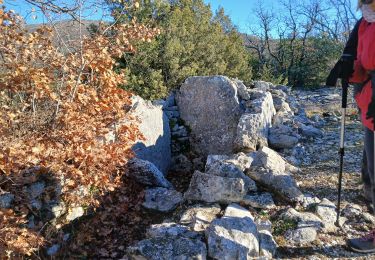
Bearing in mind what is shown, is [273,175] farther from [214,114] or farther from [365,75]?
[214,114]

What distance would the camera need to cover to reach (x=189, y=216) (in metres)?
3.74

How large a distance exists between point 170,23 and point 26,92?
7924mm

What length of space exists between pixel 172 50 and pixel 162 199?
728cm

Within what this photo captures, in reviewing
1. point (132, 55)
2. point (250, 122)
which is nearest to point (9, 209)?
point (250, 122)

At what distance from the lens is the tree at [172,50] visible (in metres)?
10.3

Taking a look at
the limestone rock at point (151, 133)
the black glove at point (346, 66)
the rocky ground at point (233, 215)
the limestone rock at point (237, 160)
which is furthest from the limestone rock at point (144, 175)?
the black glove at point (346, 66)

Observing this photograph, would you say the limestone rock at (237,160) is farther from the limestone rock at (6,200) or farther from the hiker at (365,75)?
the limestone rock at (6,200)

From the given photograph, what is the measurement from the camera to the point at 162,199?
441 cm

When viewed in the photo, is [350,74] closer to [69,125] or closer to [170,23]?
[69,125]

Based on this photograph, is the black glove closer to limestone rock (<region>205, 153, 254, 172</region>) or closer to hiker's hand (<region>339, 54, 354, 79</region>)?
hiker's hand (<region>339, 54, 354, 79</region>)

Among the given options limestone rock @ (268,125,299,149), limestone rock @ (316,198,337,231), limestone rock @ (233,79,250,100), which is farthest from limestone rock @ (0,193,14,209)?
limestone rock @ (233,79,250,100)

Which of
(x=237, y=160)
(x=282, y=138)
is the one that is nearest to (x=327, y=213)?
(x=237, y=160)

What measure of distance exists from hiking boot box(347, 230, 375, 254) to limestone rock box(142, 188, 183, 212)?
74.4 inches

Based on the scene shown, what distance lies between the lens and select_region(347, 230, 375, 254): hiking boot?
10.3ft
